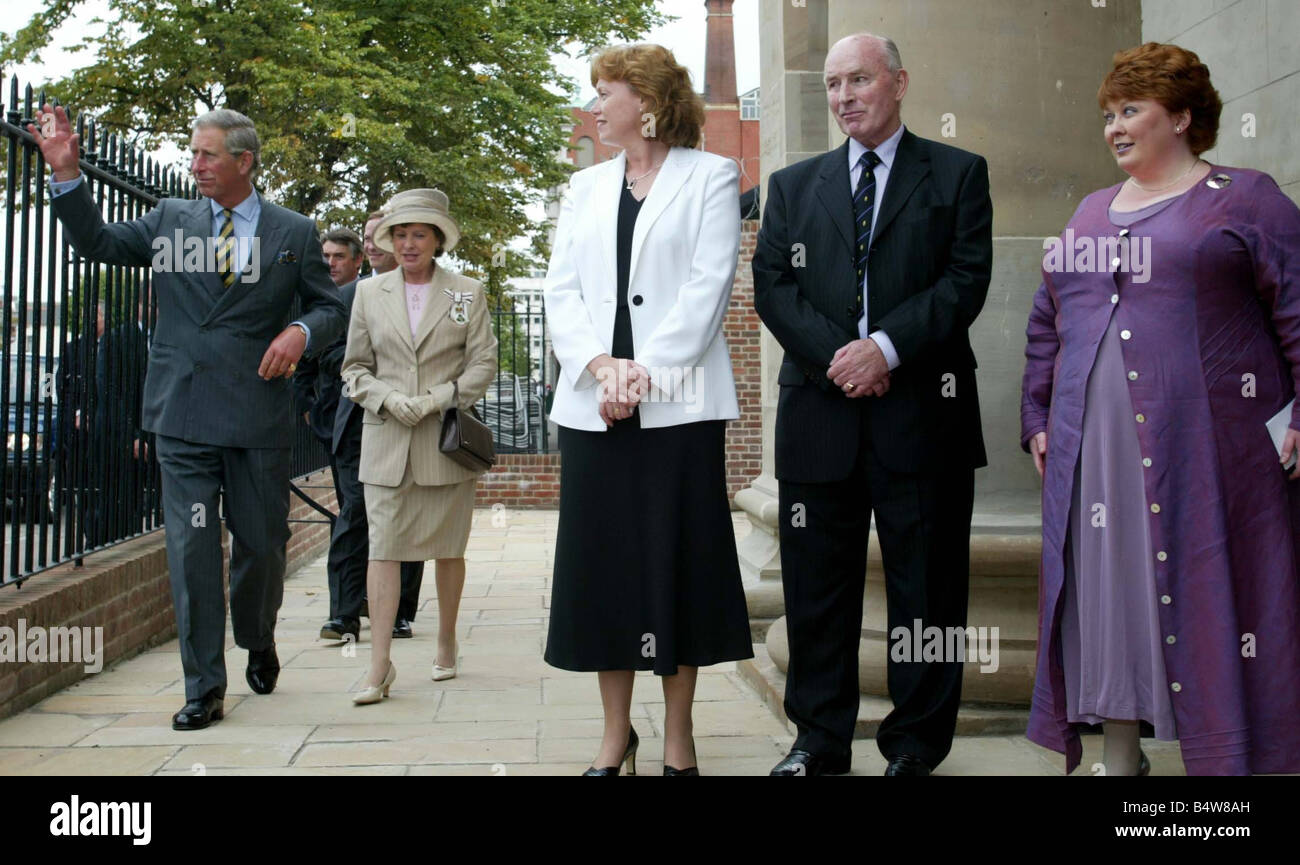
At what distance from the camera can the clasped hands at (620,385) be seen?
3.75 m

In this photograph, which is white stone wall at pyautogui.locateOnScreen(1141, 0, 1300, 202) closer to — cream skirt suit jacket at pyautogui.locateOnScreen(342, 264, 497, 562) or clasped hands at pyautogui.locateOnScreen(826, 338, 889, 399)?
clasped hands at pyautogui.locateOnScreen(826, 338, 889, 399)

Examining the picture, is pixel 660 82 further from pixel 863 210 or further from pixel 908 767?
pixel 908 767

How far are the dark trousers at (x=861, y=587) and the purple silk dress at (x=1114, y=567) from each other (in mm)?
403

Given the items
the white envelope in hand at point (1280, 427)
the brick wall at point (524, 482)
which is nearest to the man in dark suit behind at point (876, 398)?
the white envelope in hand at point (1280, 427)

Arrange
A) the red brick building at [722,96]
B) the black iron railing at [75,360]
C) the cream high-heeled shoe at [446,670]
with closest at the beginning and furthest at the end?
the black iron railing at [75,360], the cream high-heeled shoe at [446,670], the red brick building at [722,96]

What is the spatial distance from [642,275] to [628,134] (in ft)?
1.40

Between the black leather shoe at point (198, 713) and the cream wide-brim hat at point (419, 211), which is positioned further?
the cream wide-brim hat at point (419, 211)

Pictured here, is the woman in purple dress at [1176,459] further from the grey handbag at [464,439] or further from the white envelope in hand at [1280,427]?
the grey handbag at [464,439]

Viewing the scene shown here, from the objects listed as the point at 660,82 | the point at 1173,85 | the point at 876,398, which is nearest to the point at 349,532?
the point at 660,82

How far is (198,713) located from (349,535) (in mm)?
2127

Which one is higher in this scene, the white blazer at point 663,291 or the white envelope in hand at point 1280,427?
the white blazer at point 663,291

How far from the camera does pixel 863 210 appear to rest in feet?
13.2

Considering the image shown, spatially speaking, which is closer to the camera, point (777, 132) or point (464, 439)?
point (464, 439)

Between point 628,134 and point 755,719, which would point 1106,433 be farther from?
point 755,719
